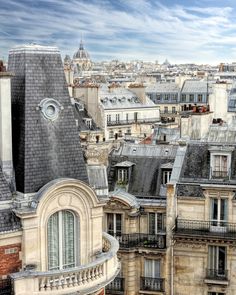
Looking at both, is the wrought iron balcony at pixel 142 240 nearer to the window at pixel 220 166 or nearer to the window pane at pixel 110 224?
the window pane at pixel 110 224

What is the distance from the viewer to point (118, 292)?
27.8 m

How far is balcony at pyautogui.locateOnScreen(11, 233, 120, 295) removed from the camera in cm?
1520

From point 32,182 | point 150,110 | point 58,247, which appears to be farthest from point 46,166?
point 150,110

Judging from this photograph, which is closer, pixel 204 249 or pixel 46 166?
pixel 46 166

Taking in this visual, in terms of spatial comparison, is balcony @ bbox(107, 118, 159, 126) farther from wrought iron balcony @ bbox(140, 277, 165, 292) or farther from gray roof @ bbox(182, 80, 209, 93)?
wrought iron balcony @ bbox(140, 277, 165, 292)

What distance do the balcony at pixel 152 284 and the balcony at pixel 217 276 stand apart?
2100 millimetres

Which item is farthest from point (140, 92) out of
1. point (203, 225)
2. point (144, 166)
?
point (203, 225)

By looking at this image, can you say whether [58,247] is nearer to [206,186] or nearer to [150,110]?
[206,186]

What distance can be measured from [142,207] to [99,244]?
1059 centimetres

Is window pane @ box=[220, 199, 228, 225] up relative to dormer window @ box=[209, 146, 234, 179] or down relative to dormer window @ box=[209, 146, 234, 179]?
down

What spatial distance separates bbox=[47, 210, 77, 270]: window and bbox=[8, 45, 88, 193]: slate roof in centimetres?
104

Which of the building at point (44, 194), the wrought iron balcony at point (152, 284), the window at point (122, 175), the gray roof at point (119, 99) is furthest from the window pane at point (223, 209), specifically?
the gray roof at point (119, 99)

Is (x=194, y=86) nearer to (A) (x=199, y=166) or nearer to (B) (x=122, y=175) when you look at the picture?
(B) (x=122, y=175)

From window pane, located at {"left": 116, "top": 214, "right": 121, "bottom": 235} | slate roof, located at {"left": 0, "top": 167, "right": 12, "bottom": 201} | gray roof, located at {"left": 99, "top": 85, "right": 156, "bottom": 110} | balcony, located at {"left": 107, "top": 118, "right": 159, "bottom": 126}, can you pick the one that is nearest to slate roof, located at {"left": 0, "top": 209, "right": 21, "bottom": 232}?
slate roof, located at {"left": 0, "top": 167, "right": 12, "bottom": 201}
